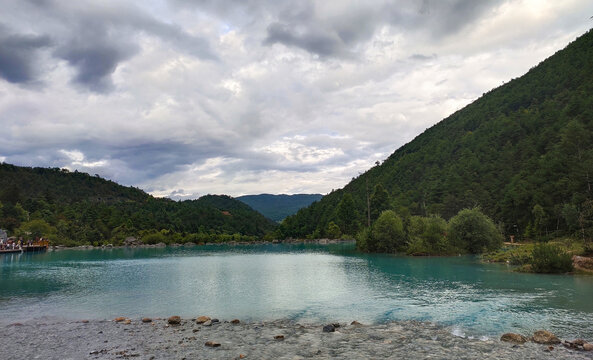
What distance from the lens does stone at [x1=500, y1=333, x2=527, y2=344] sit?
650 inches

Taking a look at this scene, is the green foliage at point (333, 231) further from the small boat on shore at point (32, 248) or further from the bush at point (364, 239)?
the small boat on shore at point (32, 248)

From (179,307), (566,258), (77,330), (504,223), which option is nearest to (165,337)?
(77,330)

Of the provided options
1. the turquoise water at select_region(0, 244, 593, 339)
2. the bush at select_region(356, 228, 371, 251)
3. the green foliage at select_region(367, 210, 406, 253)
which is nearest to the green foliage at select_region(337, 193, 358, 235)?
Result: the bush at select_region(356, 228, 371, 251)

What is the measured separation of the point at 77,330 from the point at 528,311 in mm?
27935

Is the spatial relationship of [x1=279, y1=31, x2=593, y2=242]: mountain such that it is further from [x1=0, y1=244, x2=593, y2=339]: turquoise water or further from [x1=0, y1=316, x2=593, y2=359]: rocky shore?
[x1=0, y1=316, x2=593, y2=359]: rocky shore

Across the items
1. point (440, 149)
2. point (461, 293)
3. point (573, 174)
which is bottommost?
point (461, 293)

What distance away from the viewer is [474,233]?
69.6 m

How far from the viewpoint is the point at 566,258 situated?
37.7 meters

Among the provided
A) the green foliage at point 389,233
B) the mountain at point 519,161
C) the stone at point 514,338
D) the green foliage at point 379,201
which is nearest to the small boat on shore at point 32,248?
the green foliage at point 389,233

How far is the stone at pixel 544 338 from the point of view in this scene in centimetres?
1612

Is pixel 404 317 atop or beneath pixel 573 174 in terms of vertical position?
beneath

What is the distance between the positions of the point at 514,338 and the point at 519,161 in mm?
106031

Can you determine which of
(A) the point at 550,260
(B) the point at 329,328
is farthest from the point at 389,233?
(B) the point at 329,328

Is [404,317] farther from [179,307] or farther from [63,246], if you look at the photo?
[63,246]
